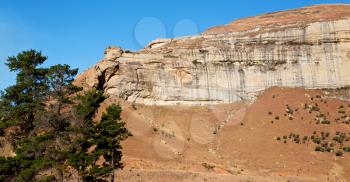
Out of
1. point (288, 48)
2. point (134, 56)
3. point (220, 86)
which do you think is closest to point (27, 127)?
point (134, 56)

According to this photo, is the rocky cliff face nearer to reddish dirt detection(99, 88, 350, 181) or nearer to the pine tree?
reddish dirt detection(99, 88, 350, 181)

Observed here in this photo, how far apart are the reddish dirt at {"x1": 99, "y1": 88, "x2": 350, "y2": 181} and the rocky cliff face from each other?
170 cm

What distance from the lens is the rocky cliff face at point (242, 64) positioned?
55.1 metres

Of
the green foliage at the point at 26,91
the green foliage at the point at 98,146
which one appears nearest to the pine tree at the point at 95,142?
the green foliage at the point at 98,146

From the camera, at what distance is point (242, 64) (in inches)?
2250

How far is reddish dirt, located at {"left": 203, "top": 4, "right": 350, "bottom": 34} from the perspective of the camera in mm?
59531

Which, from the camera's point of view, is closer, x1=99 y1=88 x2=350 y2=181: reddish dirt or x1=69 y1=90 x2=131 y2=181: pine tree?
x1=69 y1=90 x2=131 y2=181: pine tree

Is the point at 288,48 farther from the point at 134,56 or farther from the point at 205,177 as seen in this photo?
the point at 205,177

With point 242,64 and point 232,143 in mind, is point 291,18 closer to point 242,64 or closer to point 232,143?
point 242,64

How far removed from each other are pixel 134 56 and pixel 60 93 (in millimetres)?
21408

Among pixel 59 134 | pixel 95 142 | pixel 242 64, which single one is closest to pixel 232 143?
pixel 242 64

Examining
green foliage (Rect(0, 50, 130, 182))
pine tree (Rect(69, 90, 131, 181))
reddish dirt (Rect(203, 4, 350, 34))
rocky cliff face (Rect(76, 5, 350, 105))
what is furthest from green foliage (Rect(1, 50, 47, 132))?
reddish dirt (Rect(203, 4, 350, 34))

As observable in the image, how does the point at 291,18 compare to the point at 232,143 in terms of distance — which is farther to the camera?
the point at 291,18

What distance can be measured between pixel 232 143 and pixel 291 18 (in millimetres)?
25676
